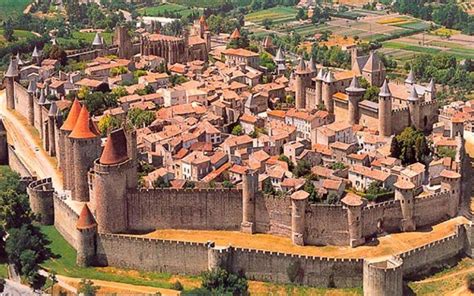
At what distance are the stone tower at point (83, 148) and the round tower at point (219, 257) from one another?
7.50 m

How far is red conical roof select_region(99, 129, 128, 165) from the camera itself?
34188mm

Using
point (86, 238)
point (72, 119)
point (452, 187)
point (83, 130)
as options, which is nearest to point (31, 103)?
point (72, 119)

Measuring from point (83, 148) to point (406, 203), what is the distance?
42.9 ft

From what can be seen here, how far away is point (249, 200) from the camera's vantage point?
3434 cm

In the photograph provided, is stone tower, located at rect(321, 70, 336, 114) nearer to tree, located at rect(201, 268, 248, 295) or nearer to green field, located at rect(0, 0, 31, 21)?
tree, located at rect(201, 268, 248, 295)

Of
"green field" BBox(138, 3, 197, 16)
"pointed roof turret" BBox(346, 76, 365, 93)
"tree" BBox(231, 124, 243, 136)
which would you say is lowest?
"tree" BBox(231, 124, 243, 136)

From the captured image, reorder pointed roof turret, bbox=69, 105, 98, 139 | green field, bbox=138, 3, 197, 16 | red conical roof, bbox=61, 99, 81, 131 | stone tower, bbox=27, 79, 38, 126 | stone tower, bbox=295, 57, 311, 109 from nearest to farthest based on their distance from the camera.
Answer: pointed roof turret, bbox=69, 105, 98, 139 < red conical roof, bbox=61, 99, 81, 131 < stone tower, bbox=295, 57, 311, 109 < stone tower, bbox=27, 79, 38, 126 < green field, bbox=138, 3, 197, 16

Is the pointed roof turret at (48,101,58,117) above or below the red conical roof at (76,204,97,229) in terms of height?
above

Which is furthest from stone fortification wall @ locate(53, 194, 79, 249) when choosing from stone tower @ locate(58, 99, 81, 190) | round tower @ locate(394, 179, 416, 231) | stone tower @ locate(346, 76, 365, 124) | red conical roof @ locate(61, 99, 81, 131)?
stone tower @ locate(346, 76, 365, 124)

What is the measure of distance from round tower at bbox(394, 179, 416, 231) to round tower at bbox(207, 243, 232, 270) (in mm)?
6999

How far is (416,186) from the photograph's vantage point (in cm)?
3706

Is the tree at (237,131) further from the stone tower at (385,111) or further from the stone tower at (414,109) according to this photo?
the stone tower at (414,109)

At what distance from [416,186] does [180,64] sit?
25.0 meters

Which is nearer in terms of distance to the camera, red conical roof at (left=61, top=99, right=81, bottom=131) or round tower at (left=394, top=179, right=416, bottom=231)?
round tower at (left=394, top=179, right=416, bottom=231)
